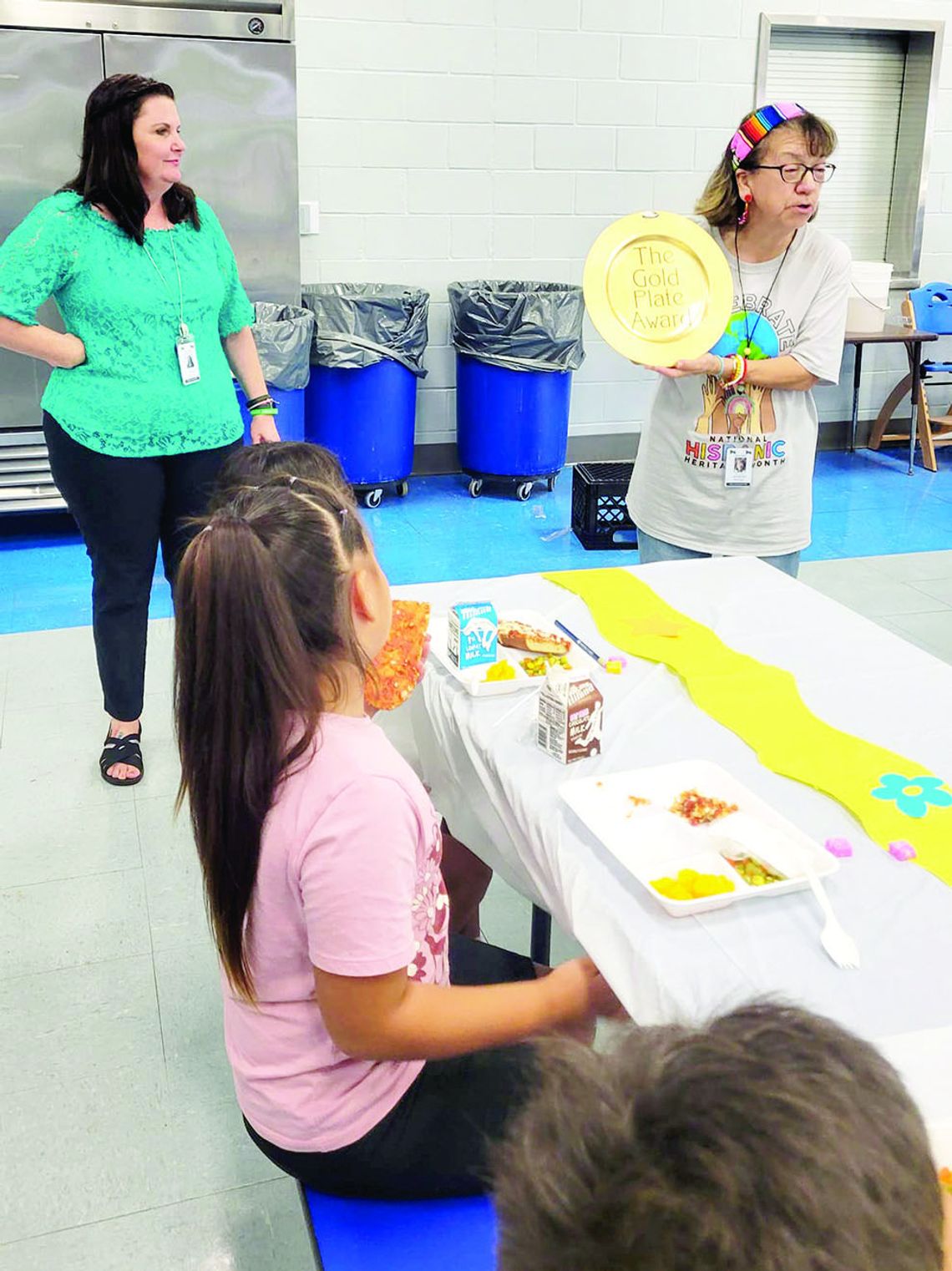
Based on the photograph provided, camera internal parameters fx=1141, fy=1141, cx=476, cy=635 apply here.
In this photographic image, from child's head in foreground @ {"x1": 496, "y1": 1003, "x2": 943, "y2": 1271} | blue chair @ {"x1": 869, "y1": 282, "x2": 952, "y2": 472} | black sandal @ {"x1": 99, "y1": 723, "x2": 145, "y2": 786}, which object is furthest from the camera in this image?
blue chair @ {"x1": 869, "y1": 282, "x2": 952, "y2": 472}

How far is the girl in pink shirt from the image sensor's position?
3.46ft

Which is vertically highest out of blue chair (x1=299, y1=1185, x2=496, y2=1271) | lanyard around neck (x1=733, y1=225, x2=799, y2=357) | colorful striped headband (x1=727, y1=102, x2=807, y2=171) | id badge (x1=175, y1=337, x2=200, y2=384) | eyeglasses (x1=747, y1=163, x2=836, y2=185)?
colorful striped headband (x1=727, y1=102, x2=807, y2=171)

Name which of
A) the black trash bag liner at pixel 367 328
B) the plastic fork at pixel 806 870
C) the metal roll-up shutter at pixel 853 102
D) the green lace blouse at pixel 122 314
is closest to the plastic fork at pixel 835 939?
the plastic fork at pixel 806 870

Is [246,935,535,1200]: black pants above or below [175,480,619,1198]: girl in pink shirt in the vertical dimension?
below

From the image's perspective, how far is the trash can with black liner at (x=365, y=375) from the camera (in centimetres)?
487

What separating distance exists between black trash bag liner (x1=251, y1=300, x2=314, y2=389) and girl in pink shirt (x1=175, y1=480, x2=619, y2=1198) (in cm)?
340

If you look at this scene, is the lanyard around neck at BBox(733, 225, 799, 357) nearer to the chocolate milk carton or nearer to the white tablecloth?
the white tablecloth

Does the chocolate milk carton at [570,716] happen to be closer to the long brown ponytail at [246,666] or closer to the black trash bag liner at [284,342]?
the long brown ponytail at [246,666]

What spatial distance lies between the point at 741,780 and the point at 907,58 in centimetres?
590

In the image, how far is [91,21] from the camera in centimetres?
424

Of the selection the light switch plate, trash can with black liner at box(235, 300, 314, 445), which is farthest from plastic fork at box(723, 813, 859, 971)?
the light switch plate

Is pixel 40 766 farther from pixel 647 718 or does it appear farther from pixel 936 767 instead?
pixel 936 767

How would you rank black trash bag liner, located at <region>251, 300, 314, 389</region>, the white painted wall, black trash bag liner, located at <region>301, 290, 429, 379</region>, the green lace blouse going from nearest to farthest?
the green lace blouse < black trash bag liner, located at <region>251, 300, 314, 389</region> < black trash bag liner, located at <region>301, 290, 429, 379</region> < the white painted wall

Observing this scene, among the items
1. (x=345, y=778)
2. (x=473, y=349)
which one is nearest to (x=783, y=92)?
(x=473, y=349)
